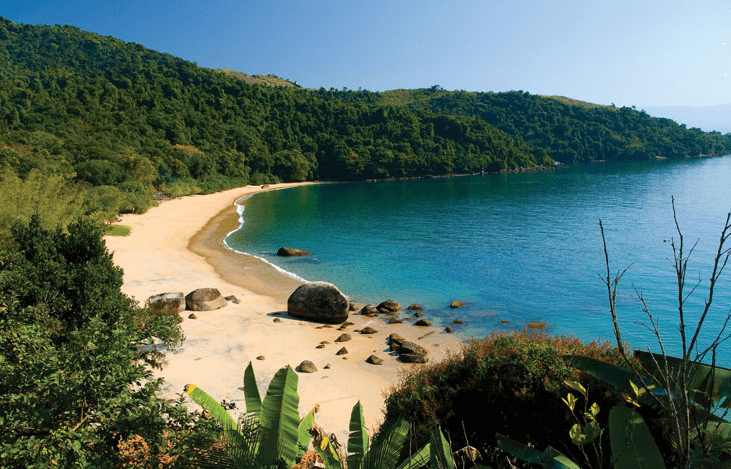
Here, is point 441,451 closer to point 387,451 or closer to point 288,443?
point 387,451

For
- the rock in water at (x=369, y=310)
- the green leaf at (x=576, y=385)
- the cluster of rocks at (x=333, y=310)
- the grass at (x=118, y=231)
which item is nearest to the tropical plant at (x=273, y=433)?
the green leaf at (x=576, y=385)

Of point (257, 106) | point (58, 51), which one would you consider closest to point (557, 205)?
point (257, 106)

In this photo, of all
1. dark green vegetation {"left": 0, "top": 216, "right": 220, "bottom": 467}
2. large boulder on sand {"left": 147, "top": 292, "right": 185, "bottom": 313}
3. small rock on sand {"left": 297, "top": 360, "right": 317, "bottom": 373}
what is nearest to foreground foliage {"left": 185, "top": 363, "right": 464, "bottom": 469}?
dark green vegetation {"left": 0, "top": 216, "right": 220, "bottom": 467}

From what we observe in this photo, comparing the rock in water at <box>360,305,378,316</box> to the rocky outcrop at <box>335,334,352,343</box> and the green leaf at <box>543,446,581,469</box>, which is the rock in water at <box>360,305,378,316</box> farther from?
the green leaf at <box>543,446,581,469</box>

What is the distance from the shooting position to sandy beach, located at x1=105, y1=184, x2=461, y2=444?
44.3 ft

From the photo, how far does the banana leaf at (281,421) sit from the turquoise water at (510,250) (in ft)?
55.5

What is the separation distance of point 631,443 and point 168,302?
2017cm

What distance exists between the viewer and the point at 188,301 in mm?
21734

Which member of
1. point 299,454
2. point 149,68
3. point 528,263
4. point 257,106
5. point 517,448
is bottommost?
point 528,263

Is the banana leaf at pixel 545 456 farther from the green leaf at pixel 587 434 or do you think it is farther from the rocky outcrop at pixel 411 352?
the rocky outcrop at pixel 411 352

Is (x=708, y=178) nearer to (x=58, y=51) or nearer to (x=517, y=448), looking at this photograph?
(x=517, y=448)

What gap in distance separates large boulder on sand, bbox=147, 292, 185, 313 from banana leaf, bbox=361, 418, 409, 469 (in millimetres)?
17312

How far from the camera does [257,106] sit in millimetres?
143375

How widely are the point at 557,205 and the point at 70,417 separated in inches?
2807
